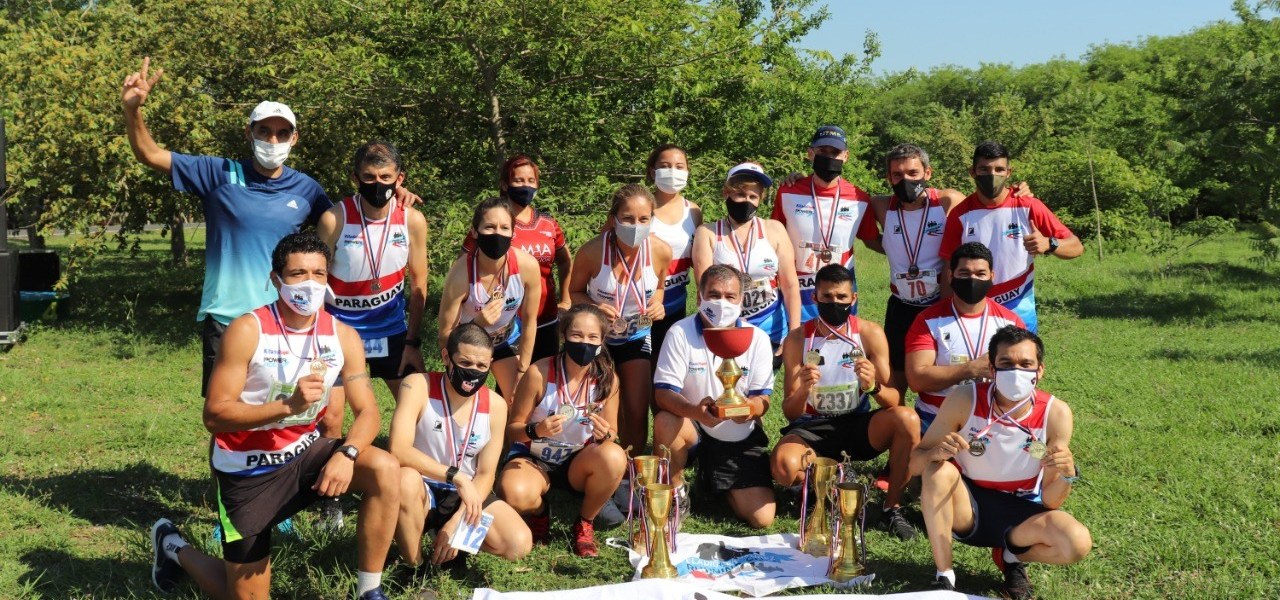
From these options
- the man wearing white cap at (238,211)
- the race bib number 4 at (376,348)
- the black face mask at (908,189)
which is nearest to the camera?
the man wearing white cap at (238,211)

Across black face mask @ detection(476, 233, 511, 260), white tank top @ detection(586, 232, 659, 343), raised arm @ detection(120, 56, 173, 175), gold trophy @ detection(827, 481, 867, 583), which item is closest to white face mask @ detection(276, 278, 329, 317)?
black face mask @ detection(476, 233, 511, 260)

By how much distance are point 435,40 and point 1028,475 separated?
718cm

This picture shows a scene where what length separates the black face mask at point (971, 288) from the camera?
5908 millimetres

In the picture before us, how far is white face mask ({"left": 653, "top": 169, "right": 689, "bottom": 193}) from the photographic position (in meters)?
6.77

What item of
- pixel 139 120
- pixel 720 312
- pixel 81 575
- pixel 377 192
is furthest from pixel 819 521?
pixel 139 120

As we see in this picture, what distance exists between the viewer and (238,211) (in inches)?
233

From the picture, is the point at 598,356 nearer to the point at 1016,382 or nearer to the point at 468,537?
the point at 468,537

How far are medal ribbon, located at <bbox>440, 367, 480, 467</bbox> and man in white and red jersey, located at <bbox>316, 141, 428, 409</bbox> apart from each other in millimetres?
757

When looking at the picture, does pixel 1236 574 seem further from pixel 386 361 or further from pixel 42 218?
pixel 42 218

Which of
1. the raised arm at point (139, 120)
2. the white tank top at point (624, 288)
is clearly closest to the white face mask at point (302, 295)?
the raised arm at point (139, 120)

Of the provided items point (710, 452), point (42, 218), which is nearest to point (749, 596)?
point (710, 452)

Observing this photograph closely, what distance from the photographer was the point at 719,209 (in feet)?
33.9

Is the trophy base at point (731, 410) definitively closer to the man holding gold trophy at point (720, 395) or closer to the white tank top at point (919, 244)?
the man holding gold trophy at point (720, 395)

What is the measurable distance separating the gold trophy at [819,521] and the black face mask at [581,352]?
4.39 ft
